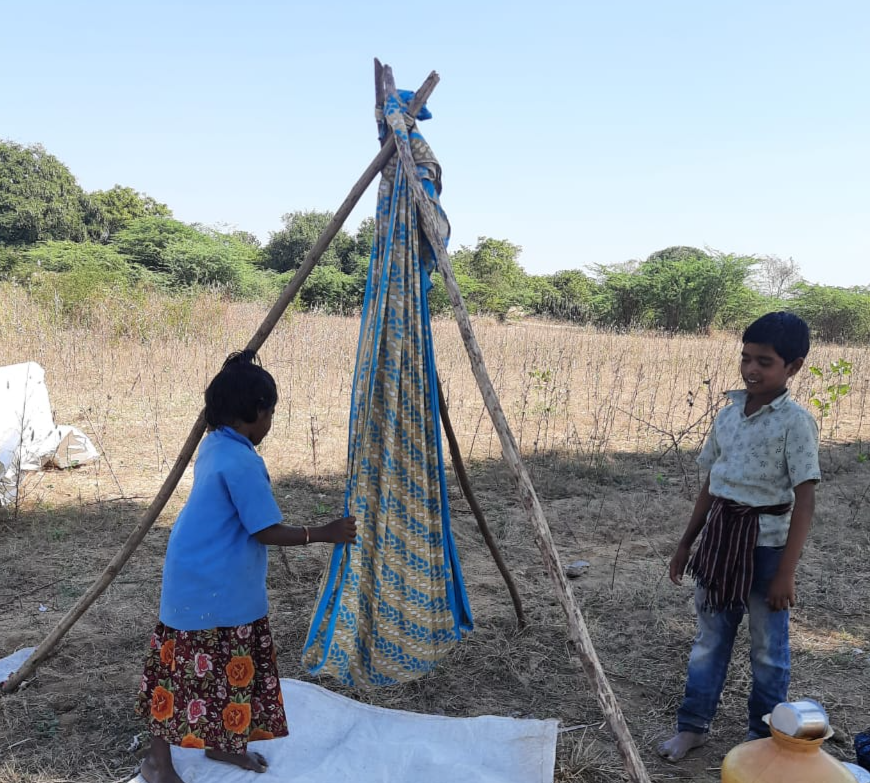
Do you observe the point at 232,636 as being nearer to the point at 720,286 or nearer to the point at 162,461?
the point at 162,461

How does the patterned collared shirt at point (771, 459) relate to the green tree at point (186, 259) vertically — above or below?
below

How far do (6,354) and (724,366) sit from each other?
27.7ft

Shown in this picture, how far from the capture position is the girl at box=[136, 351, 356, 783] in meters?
1.80

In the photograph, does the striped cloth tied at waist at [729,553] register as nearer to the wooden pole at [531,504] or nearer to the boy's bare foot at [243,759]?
the wooden pole at [531,504]

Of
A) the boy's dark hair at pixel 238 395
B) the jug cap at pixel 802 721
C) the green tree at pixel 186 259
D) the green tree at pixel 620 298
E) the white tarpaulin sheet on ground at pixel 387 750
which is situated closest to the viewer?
the jug cap at pixel 802 721

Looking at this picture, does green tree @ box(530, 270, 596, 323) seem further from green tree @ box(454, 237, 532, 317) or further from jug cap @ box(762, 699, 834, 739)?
jug cap @ box(762, 699, 834, 739)

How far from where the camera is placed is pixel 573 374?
368 inches

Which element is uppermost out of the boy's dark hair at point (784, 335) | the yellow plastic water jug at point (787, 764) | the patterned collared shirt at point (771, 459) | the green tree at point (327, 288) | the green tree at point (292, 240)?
the green tree at point (292, 240)

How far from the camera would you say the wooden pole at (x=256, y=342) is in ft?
7.53

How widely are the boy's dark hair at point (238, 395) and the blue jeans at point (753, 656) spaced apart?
4.82ft

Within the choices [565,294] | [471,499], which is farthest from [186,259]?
[471,499]

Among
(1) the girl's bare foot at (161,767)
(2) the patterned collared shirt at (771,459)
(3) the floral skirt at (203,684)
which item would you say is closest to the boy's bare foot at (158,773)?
(1) the girl's bare foot at (161,767)

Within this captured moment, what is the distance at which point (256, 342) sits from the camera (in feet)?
7.50

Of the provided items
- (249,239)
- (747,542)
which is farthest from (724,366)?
(249,239)
